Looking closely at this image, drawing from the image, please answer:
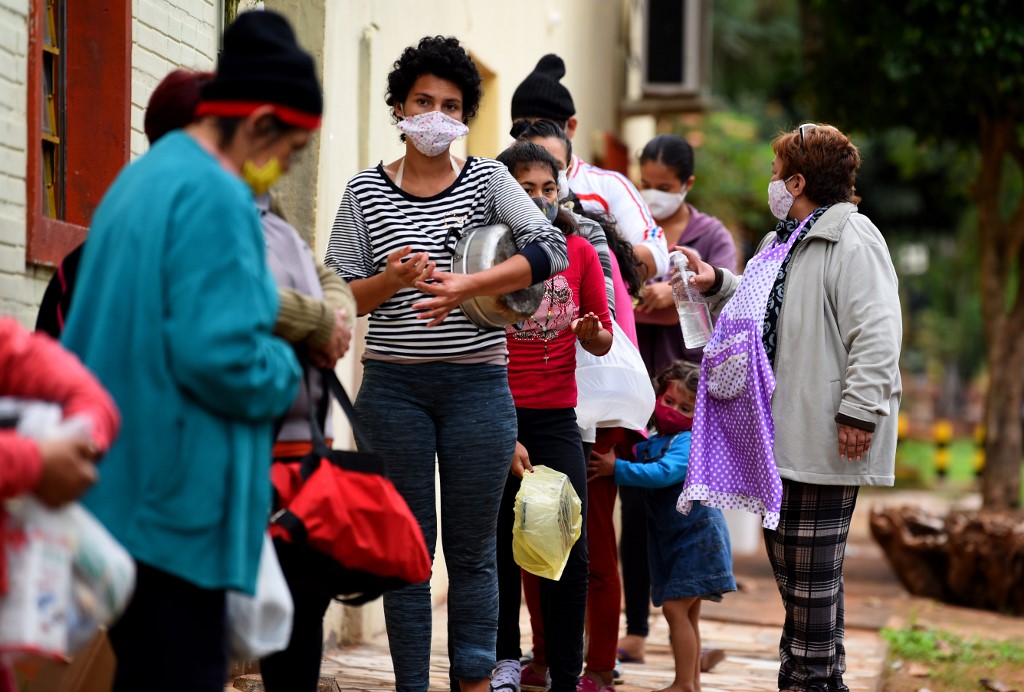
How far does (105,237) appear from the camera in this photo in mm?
2602

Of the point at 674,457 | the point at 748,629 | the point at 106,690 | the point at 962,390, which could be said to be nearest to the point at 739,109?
the point at 748,629

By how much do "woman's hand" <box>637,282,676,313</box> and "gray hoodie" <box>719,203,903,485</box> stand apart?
1159mm

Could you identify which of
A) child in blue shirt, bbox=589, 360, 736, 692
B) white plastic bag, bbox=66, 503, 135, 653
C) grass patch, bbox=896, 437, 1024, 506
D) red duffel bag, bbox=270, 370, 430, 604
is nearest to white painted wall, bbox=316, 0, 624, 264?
child in blue shirt, bbox=589, 360, 736, 692

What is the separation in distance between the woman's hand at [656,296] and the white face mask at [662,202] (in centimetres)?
72

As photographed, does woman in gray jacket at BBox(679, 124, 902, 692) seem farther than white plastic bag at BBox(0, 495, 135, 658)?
Yes

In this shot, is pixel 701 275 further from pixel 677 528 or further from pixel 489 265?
pixel 489 265

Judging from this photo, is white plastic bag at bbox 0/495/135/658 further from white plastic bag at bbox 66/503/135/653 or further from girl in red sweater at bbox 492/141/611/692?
girl in red sweater at bbox 492/141/611/692

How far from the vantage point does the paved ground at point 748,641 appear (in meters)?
5.69

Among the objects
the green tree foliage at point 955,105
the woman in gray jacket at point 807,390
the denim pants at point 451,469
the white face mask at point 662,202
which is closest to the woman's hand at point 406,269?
the denim pants at point 451,469

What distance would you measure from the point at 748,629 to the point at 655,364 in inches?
92.2

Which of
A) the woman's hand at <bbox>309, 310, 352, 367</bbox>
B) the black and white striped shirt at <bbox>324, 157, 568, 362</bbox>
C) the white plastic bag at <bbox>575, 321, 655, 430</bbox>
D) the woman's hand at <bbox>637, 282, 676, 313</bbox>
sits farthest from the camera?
the woman's hand at <bbox>637, 282, 676, 313</bbox>

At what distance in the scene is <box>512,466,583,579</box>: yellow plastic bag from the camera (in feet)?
14.5

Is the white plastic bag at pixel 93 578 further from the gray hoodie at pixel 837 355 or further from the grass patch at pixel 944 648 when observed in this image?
the grass patch at pixel 944 648

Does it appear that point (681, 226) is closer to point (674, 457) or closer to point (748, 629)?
point (674, 457)
